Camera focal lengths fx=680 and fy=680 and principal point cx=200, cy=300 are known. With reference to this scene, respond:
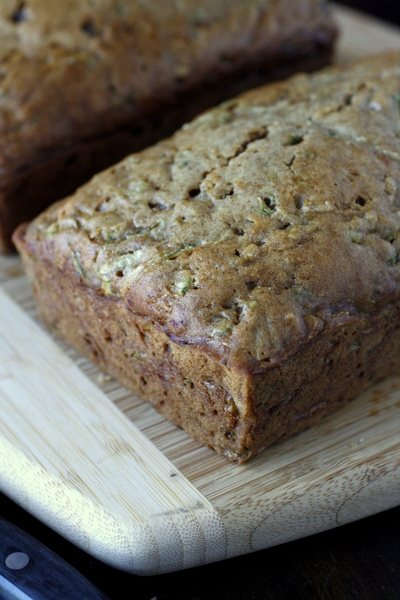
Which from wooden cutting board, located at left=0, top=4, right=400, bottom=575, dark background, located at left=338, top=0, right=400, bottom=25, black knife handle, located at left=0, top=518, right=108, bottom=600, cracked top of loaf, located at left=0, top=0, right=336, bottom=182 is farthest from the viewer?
dark background, located at left=338, top=0, right=400, bottom=25

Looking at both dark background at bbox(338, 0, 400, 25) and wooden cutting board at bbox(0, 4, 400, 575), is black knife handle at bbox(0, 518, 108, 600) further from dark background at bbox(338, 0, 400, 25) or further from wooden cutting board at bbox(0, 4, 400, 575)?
dark background at bbox(338, 0, 400, 25)

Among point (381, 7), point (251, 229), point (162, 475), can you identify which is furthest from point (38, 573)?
point (381, 7)

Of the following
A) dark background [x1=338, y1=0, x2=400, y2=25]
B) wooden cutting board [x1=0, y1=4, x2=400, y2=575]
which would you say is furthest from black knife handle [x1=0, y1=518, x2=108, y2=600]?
dark background [x1=338, y1=0, x2=400, y2=25]

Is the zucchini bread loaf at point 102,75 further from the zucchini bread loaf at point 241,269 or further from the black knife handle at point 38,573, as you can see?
the black knife handle at point 38,573

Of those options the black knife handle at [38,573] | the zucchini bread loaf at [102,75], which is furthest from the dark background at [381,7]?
the black knife handle at [38,573]

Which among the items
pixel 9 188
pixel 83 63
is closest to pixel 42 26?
A: pixel 83 63

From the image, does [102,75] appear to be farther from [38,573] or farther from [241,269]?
[38,573]

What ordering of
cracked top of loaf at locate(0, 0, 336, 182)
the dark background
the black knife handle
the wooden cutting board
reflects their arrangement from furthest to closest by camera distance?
1. the dark background
2. cracked top of loaf at locate(0, 0, 336, 182)
3. the wooden cutting board
4. the black knife handle
